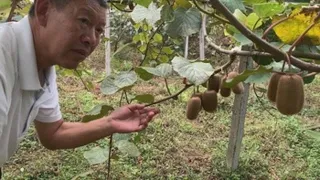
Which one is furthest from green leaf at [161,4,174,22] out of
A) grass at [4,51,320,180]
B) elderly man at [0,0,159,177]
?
grass at [4,51,320,180]

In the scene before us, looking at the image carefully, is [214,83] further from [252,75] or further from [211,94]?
[252,75]

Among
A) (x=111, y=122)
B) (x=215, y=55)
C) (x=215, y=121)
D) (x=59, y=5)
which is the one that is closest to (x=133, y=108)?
(x=111, y=122)

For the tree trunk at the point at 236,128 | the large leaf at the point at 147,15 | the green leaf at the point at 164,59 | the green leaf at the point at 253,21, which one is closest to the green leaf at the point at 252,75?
the green leaf at the point at 253,21

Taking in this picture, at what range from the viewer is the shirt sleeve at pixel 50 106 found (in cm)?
121

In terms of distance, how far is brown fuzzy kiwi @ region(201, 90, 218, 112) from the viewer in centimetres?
Result: 106

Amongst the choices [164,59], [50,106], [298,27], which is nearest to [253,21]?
[298,27]

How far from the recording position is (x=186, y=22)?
1.00 meters

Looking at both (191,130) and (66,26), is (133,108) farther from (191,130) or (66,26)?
(191,130)

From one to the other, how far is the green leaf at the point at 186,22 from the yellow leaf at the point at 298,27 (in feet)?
0.68

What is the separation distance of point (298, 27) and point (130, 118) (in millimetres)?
526

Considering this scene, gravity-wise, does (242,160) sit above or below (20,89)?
below

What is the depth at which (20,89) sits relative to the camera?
104 centimetres

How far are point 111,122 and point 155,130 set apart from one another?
8.65 feet

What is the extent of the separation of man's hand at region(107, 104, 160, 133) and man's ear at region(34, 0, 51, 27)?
30cm
